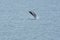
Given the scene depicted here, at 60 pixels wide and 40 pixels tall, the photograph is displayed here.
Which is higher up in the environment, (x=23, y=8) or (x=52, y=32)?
(x=23, y=8)

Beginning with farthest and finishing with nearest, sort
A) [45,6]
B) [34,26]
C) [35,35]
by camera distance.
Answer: [45,6]
[34,26]
[35,35]

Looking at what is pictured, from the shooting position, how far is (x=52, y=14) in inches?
112

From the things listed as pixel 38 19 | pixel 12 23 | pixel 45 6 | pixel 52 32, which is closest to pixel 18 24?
pixel 12 23

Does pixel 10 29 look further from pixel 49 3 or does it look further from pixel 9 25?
pixel 49 3

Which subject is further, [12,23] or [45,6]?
[45,6]

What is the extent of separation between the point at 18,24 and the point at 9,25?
104 mm

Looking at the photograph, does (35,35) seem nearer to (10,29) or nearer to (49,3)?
(10,29)

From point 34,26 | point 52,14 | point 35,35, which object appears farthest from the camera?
point 52,14

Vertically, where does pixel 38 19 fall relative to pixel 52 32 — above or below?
above

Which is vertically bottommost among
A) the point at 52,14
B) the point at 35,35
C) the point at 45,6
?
the point at 35,35

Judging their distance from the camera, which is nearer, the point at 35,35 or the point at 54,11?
the point at 35,35

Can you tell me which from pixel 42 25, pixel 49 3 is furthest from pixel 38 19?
pixel 49 3

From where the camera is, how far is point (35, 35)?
2.35 meters

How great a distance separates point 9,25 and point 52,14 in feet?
1.96
